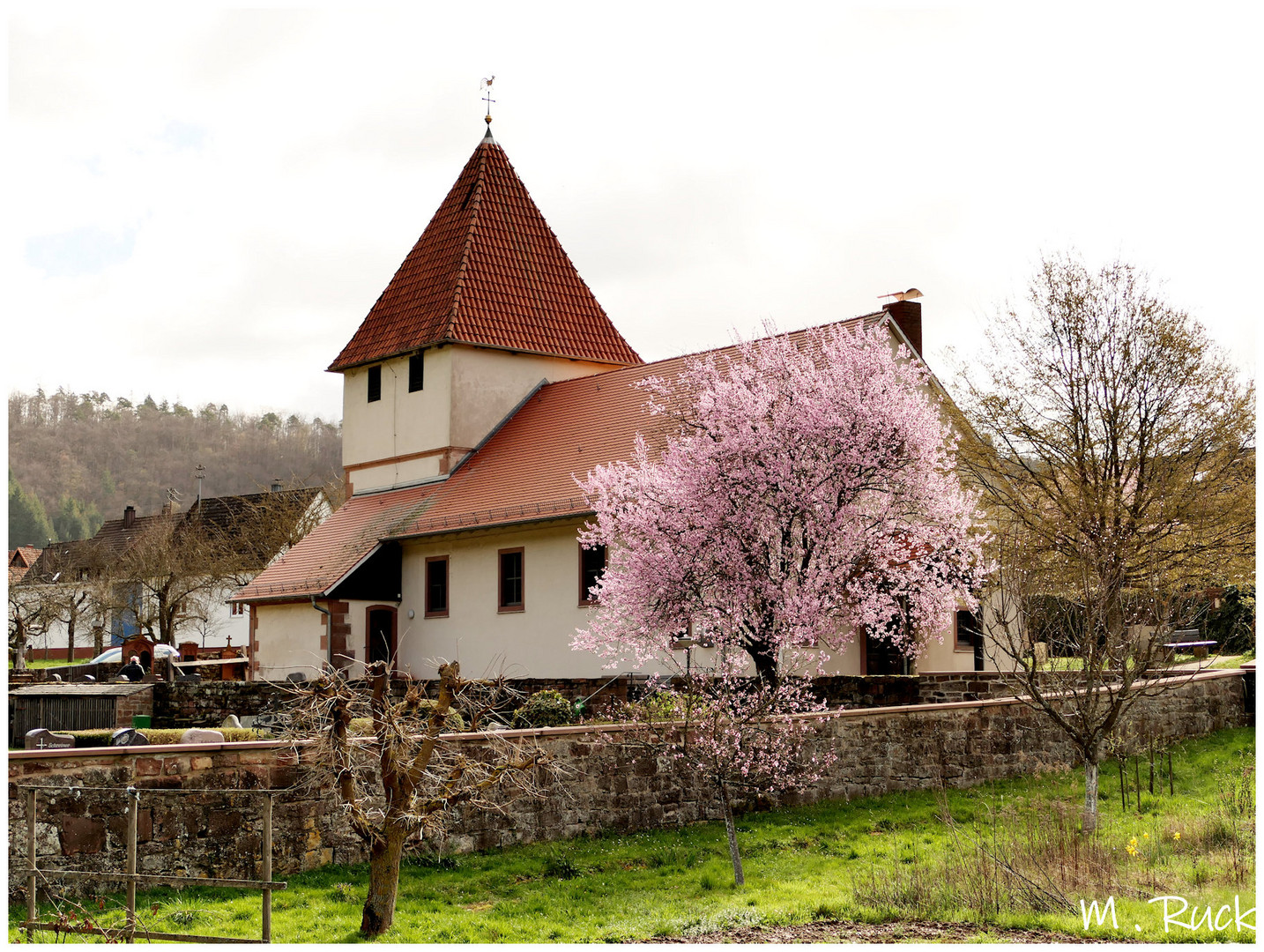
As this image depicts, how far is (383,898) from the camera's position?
36.7 ft

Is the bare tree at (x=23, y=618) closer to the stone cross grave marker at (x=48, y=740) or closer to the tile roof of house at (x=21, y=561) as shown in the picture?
the tile roof of house at (x=21, y=561)

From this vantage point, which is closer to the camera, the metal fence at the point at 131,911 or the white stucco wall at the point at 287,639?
the metal fence at the point at 131,911

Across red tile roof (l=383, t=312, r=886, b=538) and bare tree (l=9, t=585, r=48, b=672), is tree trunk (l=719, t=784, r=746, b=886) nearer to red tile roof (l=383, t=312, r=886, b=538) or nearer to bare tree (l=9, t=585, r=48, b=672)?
red tile roof (l=383, t=312, r=886, b=538)

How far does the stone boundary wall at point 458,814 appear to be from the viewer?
1205 centimetres

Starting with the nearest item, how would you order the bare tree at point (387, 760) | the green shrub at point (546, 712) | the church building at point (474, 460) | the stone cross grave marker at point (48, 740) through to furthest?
the bare tree at point (387, 760) < the stone cross grave marker at point (48, 740) < the green shrub at point (546, 712) < the church building at point (474, 460)

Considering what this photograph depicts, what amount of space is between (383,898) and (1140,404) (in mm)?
23442

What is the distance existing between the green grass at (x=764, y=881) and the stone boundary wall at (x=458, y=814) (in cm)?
28

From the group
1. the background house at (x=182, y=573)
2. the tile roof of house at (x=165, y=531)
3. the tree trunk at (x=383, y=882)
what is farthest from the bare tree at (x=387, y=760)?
the tile roof of house at (x=165, y=531)

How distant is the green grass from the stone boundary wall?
11.2 inches

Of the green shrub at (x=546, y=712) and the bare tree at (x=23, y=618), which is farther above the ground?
the bare tree at (x=23, y=618)

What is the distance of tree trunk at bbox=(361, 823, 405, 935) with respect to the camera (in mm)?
11125

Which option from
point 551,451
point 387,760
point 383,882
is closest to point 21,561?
point 551,451

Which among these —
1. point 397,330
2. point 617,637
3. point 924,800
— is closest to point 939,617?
point 617,637

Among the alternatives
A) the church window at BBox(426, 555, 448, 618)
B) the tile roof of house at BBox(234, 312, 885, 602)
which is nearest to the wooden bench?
the tile roof of house at BBox(234, 312, 885, 602)
